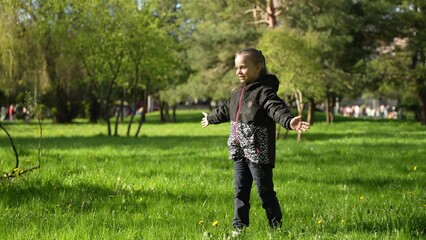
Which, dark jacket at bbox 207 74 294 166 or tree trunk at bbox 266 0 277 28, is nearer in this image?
dark jacket at bbox 207 74 294 166

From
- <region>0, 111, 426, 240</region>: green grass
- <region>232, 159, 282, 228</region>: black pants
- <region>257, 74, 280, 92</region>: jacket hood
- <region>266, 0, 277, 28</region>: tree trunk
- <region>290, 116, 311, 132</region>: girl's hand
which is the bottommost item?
<region>0, 111, 426, 240</region>: green grass

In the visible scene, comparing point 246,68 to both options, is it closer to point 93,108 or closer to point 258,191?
point 258,191

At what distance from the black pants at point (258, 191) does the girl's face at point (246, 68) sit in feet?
2.60

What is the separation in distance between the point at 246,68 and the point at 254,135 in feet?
2.10

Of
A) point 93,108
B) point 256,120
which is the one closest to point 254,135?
point 256,120

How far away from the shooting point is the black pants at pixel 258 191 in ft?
15.2

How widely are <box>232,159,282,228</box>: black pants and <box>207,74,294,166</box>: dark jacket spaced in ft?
0.28

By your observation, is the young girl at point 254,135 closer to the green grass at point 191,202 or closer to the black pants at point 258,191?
the black pants at point 258,191

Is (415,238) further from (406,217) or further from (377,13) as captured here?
(377,13)

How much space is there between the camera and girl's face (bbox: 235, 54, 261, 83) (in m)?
4.75

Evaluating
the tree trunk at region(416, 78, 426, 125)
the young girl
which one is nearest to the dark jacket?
the young girl

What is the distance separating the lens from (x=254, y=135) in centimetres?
465

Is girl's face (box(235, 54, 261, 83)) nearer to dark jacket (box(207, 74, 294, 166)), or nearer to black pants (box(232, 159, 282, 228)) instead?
dark jacket (box(207, 74, 294, 166))

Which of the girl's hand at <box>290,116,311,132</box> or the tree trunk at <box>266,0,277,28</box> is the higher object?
the tree trunk at <box>266,0,277,28</box>
